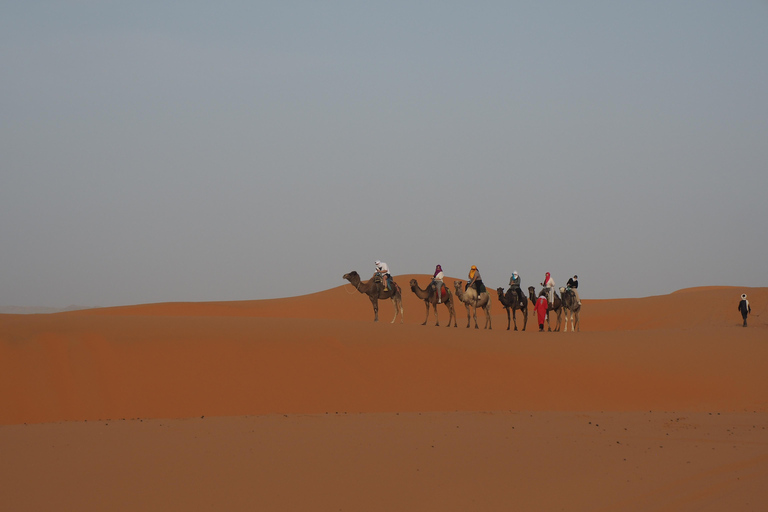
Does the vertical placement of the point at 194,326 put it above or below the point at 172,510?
above

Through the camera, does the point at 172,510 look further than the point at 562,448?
No

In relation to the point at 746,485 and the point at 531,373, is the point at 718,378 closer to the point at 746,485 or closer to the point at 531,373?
the point at 531,373

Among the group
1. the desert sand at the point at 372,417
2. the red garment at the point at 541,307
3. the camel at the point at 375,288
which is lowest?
the desert sand at the point at 372,417

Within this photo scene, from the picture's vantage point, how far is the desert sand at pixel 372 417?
7223 millimetres

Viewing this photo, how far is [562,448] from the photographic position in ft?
29.7

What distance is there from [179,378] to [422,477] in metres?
10.1

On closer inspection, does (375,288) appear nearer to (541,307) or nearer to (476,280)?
(476,280)

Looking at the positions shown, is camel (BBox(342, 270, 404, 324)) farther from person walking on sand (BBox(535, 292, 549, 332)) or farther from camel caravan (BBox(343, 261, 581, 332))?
person walking on sand (BBox(535, 292, 549, 332))

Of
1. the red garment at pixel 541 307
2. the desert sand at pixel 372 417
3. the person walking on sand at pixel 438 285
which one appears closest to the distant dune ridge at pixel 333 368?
the desert sand at pixel 372 417

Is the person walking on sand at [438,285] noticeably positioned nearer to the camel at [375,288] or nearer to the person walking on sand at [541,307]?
the camel at [375,288]

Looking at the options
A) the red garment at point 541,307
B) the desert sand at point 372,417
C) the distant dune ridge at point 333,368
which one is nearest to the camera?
the desert sand at point 372,417

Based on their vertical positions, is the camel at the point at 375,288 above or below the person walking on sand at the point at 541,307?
above

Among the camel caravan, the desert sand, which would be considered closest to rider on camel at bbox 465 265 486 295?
the camel caravan

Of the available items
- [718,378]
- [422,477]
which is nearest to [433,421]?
[422,477]
